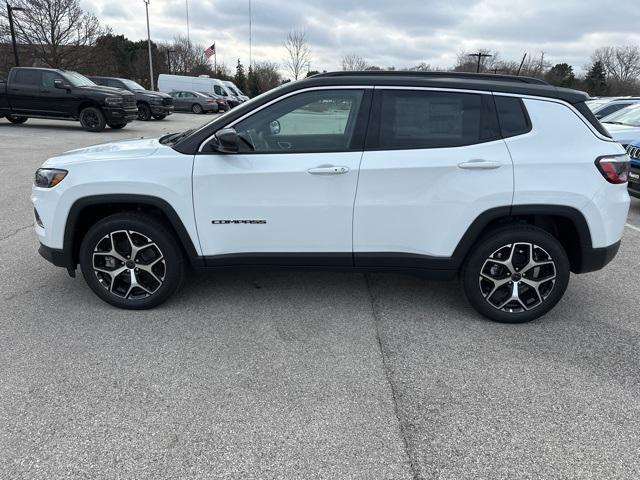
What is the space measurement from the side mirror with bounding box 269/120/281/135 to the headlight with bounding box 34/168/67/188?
62.3 inches

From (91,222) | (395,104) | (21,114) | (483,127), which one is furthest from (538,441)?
(21,114)

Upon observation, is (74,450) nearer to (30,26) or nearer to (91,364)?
(91,364)

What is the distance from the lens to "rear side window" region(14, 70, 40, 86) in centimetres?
1545

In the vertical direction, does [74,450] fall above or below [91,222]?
below

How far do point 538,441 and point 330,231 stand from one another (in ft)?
6.18

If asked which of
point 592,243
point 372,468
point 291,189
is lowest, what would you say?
point 372,468

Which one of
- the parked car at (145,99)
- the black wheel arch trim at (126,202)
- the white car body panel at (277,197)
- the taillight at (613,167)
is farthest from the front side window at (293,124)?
the parked car at (145,99)

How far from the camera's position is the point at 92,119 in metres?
15.9

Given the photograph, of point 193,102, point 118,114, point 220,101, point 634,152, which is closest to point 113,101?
point 118,114

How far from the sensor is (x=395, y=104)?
11.6 feet

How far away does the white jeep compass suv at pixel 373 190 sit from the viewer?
11.3 feet

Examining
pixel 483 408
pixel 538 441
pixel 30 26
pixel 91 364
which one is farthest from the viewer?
pixel 30 26

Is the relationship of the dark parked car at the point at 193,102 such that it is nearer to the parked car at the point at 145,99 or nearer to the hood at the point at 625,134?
the parked car at the point at 145,99

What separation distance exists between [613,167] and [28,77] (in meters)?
17.3
